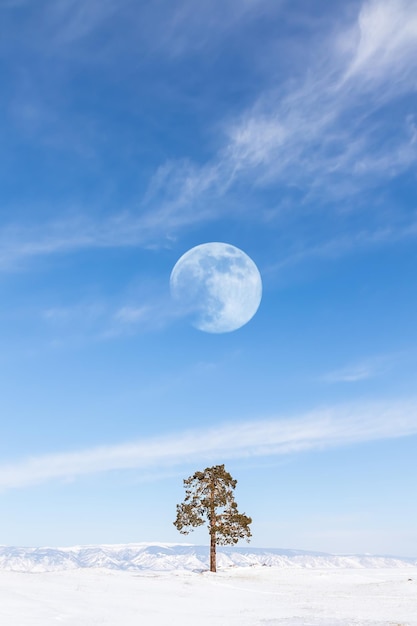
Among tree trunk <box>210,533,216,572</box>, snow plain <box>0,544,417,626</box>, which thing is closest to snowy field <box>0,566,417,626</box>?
snow plain <box>0,544,417,626</box>

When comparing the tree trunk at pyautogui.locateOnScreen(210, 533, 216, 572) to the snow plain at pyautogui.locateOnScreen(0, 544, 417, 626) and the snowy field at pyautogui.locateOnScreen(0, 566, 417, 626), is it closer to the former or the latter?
the snow plain at pyautogui.locateOnScreen(0, 544, 417, 626)

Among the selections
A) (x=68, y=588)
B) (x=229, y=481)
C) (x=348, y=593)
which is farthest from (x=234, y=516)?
(x=68, y=588)

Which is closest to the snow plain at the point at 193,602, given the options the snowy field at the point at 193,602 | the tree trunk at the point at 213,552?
the snowy field at the point at 193,602

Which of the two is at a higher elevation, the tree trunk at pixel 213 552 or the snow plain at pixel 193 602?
the tree trunk at pixel 213 552

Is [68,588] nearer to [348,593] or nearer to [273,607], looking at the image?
[273,607]

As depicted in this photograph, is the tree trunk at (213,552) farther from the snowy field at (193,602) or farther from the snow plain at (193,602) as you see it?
the snowy field at (193,602)

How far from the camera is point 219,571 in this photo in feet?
182

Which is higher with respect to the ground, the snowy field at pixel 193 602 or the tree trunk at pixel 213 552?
the tree trunk at pixel 213 552

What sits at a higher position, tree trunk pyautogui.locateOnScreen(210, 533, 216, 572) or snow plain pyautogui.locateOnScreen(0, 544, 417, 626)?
tree trunk pyautogui.locateOnScreen(210, 533, 216, 572)

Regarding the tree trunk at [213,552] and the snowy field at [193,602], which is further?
the tree trunk at [213,552]

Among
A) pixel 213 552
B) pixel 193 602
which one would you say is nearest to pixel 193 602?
pixel 193 602

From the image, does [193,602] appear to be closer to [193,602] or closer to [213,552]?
[193,602]

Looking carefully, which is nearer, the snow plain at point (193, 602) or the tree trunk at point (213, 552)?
the snow plain at point (193, 602)

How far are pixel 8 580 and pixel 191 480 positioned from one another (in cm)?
2782
